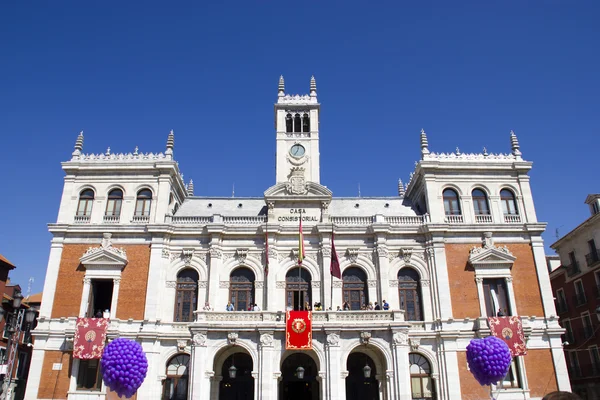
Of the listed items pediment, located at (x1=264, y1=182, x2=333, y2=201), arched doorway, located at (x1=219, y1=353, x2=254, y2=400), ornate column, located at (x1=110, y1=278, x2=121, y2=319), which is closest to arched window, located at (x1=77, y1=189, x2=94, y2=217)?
ornate column, located at (x1=110, y1=278, x2=121, y2=319)

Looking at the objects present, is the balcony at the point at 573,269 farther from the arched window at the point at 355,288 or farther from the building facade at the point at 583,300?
the arched window at the point at 355,288

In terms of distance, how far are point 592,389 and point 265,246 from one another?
26.9m

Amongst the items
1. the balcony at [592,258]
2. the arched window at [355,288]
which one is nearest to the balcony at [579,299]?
the balcony at [592,258]

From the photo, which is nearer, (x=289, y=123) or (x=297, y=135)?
(x=297, y=135)

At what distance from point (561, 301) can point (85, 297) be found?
38.2m

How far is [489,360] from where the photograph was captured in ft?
61.6

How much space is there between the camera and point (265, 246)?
3406cm

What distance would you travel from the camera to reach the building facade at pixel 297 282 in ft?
97.2

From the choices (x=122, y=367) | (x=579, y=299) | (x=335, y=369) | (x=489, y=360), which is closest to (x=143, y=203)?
(x=335, y=369)

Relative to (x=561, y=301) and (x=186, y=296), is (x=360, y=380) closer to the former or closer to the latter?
(x=186, y=296)

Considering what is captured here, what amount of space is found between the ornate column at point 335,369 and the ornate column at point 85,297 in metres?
15.7

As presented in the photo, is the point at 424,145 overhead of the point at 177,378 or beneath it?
overhead

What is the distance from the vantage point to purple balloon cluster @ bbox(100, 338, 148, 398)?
→ 61.8 feet

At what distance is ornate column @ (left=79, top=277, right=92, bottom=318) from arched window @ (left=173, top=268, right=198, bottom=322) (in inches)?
221
